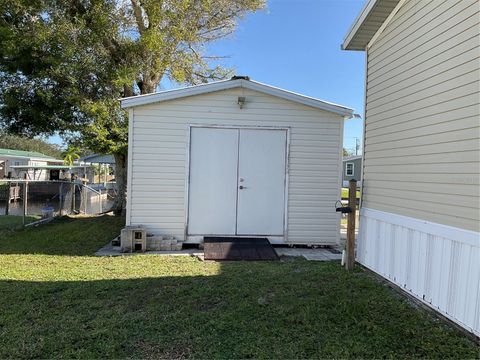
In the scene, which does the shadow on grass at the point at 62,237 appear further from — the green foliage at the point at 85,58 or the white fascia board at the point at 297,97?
the white fascia board at the point at 297,97

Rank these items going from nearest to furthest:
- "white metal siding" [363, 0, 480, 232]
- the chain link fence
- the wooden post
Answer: "white metal siding" [363, 0, 480, 232]
the wooden post
the chain link fence

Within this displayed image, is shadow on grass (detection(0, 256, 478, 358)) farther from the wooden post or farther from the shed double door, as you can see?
the shed double door

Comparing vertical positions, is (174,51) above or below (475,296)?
above

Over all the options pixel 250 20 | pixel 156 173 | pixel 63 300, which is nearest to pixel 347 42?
pixel 156 173

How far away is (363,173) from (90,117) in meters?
6.51

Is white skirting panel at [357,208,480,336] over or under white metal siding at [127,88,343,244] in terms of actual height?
under

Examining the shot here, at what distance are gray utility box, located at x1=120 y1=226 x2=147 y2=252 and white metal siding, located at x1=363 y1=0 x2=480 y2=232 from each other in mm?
3506

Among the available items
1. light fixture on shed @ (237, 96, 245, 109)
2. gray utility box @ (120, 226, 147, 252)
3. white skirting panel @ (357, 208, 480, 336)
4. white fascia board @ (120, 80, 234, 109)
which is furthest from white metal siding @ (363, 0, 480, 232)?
gray utility box @ (120, 226, 147, 252)

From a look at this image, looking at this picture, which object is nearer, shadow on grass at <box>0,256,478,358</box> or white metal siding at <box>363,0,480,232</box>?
shadow on grass at <box>0,256,478,358</box>

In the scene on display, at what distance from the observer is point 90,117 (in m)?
8.95

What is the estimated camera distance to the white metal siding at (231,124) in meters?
6.43

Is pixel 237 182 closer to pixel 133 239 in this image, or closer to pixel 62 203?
pixel 133 239

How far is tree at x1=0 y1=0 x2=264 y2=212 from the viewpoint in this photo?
8.20 m

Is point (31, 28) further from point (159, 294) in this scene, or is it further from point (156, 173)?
point (159, 294)
